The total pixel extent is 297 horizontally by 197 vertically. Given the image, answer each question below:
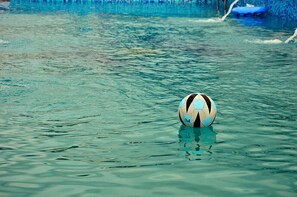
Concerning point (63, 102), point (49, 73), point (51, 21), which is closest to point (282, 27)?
point (51, 21)

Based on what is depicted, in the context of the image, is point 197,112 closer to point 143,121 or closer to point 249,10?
point 143,121

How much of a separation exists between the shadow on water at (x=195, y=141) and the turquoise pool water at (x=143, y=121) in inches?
0.7

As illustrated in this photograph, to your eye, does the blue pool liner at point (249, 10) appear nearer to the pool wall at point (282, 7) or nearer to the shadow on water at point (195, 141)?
the pool wall at point (282, 7)

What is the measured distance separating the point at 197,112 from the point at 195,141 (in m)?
0.75

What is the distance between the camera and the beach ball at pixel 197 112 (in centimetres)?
839

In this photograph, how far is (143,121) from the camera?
884cm

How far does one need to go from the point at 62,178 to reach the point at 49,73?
7521 mm

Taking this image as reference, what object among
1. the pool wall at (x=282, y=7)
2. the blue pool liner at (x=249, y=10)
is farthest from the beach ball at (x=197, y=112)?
the blue pool liner at (x=249, y=10)

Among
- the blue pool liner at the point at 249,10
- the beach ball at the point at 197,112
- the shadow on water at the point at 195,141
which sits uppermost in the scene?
the blue pool liner at the point at 249,10

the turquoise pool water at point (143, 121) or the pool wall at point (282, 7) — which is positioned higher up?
the pool wall at point (282, 7)

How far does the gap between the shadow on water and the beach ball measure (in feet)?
0.40

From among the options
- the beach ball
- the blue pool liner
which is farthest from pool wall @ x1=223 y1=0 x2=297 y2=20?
the beach ball

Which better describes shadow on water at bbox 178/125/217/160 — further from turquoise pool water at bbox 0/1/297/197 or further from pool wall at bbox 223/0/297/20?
pool wall at bbox 223/0/297/20

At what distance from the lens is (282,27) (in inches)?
1040
